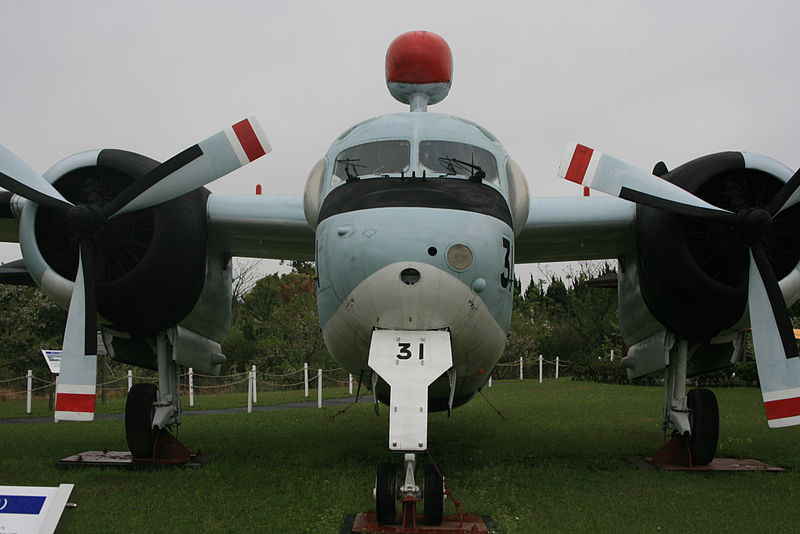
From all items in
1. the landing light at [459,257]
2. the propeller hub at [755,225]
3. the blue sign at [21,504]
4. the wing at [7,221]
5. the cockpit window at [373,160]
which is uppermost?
the cockpit window at [373,160]

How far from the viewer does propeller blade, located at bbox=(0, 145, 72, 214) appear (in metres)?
8.11

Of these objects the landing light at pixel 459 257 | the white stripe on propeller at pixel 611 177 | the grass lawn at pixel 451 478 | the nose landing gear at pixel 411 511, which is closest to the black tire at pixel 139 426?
the grass lawn at pixel 451 478

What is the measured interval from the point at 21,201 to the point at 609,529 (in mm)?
7977

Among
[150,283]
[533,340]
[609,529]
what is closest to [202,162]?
[150,283]

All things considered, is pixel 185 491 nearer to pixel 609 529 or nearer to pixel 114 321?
pixel 114 321

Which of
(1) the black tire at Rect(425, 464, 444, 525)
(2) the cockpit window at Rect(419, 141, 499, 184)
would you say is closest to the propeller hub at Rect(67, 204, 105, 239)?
(2) the cockpit window at Rect(419, 141, 499, 184)

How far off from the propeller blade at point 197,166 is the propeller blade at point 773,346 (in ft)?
19.2

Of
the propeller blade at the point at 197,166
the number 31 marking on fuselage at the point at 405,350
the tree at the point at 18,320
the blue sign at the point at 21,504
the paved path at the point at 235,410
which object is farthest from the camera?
the tree at the point at 18,320

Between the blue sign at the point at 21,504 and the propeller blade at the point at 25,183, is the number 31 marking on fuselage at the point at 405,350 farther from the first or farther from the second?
the propeller blade at the point at 25,183

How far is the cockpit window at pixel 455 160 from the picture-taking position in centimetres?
695

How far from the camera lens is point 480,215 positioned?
638 cm

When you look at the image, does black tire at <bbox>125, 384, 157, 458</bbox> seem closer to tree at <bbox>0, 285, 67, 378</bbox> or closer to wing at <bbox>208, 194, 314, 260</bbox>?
wing at <bbox>208, 194, 314, 260</bbox>

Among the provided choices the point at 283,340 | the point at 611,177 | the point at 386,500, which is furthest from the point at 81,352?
the point at 283,340

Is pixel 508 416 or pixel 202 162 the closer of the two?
pixel 202 162
